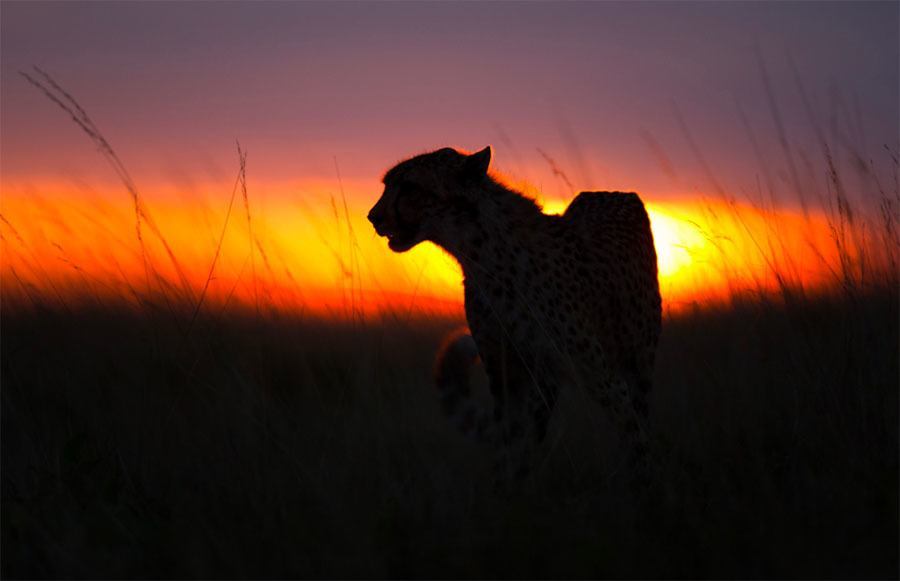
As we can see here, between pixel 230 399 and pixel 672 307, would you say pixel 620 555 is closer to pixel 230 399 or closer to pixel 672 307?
pixel 230 399

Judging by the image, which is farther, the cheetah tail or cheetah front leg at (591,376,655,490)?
the cheetah tail

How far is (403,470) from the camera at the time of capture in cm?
315

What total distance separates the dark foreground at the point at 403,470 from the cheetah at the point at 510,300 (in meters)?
0.12

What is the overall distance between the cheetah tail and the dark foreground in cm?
7

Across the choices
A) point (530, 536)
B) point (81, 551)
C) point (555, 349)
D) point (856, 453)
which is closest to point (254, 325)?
point (555, 349)

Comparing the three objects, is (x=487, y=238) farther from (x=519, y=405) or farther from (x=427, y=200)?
(x=519, y=405)

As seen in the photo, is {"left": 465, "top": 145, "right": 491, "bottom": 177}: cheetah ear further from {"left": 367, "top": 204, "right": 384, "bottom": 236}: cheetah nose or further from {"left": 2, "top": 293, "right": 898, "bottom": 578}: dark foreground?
{"left": 2, "top": 293, "right": 898, "bottom": 578}: dark foreground

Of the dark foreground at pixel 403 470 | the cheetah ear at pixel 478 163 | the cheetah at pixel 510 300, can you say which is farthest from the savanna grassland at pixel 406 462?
the cheetah ear at pixel 478 163

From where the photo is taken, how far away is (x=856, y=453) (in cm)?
314

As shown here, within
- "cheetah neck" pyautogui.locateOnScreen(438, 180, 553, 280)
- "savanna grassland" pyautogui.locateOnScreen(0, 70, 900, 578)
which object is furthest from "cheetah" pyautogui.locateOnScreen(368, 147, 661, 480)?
"savanna grassland" pyautogui.locateOnScreen(0, 70, 900, 578)

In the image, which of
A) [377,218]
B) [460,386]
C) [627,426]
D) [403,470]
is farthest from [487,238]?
[403,470]

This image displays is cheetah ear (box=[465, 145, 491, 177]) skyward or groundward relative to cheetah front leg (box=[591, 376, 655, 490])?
skyward

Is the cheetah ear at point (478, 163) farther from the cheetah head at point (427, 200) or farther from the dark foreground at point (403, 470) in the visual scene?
the dark foreground at point (403, 470)

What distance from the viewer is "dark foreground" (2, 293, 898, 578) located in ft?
8.40
